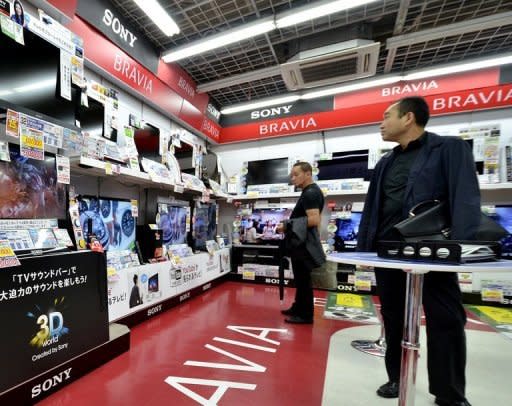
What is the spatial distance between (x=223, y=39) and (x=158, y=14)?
729mm

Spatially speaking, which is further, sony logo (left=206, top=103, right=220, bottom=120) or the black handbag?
sony logo (left=206, top=103, right=220, bottom=120)

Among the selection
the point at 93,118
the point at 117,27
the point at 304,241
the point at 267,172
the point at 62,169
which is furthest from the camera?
the point at 267,172

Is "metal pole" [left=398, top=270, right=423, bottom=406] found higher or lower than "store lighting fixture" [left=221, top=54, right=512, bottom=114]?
Result: lower

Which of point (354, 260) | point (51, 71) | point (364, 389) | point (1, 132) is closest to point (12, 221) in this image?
point (1, 132)

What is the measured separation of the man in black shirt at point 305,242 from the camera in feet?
7.76

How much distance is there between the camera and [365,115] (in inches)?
152

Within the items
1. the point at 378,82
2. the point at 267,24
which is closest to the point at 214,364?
the point at 267,24

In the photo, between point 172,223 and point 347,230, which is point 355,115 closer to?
point 347,230

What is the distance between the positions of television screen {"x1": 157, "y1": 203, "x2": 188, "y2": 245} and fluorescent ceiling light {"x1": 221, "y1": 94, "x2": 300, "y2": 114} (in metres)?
2.40

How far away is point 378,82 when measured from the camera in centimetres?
389

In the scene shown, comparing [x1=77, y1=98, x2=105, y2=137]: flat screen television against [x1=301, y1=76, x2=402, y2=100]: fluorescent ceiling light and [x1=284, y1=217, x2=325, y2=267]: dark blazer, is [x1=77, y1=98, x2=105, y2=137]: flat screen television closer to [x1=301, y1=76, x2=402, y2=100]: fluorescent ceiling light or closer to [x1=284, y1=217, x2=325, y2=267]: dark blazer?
[x1=284, y1=217, x2=325, y2=267]: dark blazer

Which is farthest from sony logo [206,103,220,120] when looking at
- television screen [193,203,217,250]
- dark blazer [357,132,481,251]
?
dark blazer [357,132,481,251]

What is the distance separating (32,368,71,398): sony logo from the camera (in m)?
1.26

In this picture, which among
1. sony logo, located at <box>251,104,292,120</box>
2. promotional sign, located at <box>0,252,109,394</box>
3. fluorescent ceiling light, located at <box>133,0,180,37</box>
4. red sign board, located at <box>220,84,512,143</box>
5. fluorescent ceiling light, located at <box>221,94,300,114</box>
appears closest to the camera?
promotional sign, located at <box>0,252,109,394</box>
